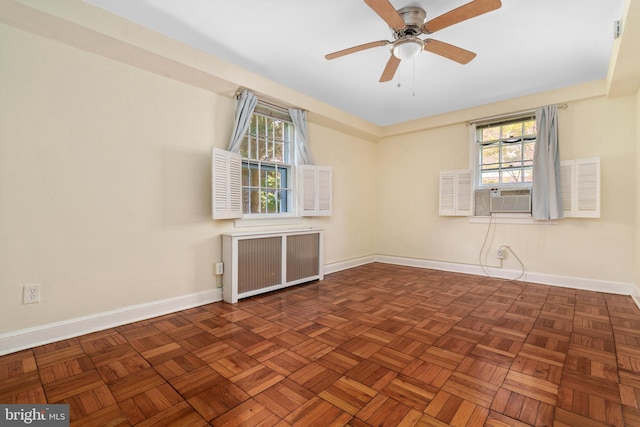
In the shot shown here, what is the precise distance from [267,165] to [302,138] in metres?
0.64

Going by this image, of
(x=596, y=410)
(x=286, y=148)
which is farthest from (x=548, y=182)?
(x=286, y=148)

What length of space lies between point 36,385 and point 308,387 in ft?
4.97

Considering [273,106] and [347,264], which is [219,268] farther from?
[347,264]

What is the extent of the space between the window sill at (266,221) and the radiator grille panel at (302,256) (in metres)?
0.29

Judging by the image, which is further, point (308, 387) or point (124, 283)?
point (124, 283)

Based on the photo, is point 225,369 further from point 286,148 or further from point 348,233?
point 348,233

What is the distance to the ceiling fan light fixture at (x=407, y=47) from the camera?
2.25m

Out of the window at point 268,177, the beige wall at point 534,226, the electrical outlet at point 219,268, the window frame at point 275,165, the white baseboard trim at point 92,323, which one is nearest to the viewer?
the white baseboard trim at point 92,323

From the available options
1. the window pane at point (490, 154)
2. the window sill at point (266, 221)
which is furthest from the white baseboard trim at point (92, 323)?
the window pane at point (490, 154)

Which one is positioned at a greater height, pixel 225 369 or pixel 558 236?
pixel 558 236

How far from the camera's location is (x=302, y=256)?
3781 millimetres

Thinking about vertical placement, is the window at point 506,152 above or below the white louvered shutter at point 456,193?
above

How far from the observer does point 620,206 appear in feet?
11.0

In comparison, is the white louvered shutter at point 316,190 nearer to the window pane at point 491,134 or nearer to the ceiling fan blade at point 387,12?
the ceiling fan blade at point 387,12
